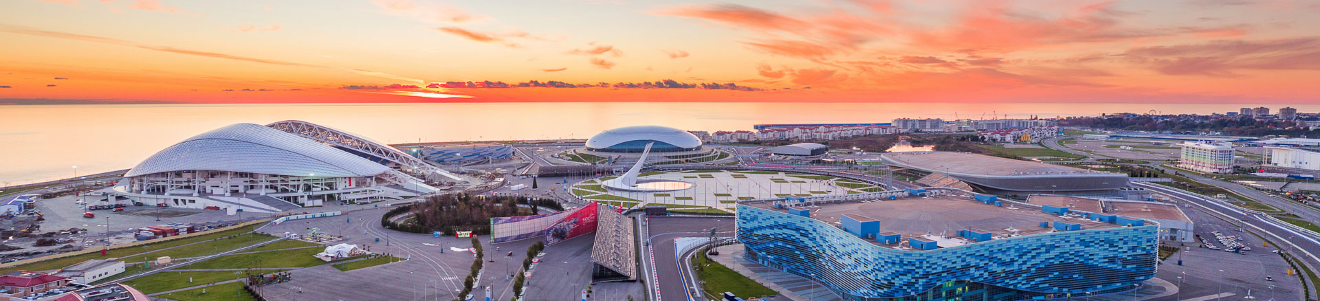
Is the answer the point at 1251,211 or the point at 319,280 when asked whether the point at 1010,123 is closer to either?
the point at 1251,211

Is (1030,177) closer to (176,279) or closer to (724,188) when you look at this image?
(724,188)

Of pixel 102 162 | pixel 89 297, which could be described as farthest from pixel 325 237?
pixel 102 162

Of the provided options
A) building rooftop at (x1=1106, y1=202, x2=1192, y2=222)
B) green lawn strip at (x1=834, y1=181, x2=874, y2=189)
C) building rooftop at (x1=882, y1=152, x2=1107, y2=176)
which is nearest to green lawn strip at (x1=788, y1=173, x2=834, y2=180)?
green lawn strip at (x1=834, y1=181, x2=874, y2=189)

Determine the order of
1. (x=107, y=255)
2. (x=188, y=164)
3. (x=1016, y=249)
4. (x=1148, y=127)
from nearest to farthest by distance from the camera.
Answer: (x=1016, y=249) → (x=107, y=255) → (x=188, y=164) → (x=1148, y=127)

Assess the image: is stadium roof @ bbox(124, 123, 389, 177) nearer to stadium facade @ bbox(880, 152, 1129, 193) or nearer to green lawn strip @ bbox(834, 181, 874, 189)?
green lawn strip @ bbox(834, 181, 874, 189)

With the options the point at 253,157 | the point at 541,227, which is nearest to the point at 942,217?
the point at 541,227

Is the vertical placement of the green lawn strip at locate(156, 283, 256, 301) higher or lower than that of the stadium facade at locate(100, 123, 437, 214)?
lower
